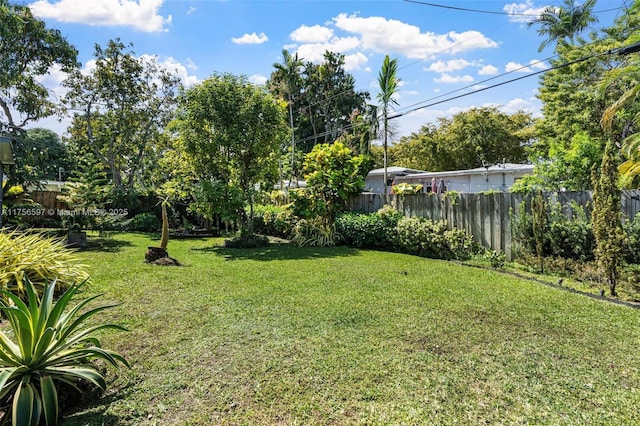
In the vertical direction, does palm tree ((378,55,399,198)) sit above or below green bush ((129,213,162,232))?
above

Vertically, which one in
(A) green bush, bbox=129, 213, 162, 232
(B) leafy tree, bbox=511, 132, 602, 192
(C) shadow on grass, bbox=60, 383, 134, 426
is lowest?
(C) shadow on grass, bbox=60, 383, 134, 426

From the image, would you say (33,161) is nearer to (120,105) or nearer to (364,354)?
(120,105)

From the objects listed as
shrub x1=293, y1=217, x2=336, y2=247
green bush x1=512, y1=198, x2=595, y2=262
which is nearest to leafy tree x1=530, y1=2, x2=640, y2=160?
green bush x1=512, y1=198, x2=595, y2=262

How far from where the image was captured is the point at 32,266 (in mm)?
4867

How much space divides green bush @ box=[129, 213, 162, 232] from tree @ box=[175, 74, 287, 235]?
242 inches

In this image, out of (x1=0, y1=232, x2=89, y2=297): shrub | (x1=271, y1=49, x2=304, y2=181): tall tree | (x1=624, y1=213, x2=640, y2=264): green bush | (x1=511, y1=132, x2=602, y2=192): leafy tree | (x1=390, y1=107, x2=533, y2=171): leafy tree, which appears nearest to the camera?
(x1=0, y1=232, x2=89, y2=297): shrub

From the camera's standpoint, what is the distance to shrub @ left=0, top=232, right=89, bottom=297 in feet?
15.1

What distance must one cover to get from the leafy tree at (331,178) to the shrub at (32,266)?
6755 mm

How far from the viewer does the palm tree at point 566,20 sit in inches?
765

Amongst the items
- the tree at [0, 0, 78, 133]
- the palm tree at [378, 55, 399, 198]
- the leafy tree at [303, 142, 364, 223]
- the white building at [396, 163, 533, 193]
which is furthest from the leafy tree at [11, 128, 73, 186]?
the white building at [396, 163, 533, 193]

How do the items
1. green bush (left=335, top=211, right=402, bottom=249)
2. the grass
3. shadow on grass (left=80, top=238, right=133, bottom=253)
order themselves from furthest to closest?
green bush (left=335, top=211, right=402, bottom=249)
shadow on grass (left=80, top=238, right=133, bottom=253)
the grass

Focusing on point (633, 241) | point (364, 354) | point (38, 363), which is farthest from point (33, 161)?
point (633, 241)

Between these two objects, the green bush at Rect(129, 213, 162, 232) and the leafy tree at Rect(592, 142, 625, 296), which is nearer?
the leafy tree at Rect(592, 142, 625, 296)

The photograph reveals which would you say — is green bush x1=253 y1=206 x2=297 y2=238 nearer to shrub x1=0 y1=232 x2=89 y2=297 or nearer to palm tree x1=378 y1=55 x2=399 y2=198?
palm tree x1=378 y1=55 x2=399 y2=198
